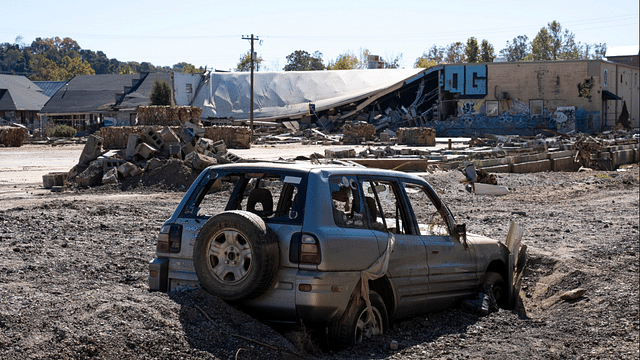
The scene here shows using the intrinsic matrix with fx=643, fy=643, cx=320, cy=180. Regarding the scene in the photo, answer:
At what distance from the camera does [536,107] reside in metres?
56.1

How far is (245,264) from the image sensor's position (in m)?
4.88

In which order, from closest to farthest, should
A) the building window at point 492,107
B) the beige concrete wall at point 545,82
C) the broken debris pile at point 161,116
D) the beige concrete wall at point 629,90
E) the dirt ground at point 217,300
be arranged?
the dirt ground at point 217,300, the broken debris pile at point 161,116, the beige concrete wall at point 545,82, the building window at point 492,107, the beige concrete wall at point 629,90

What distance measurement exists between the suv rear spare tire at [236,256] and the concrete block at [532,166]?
21960 mm

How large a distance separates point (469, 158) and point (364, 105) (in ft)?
117

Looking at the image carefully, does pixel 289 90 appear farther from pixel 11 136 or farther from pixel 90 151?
pixel 90 151

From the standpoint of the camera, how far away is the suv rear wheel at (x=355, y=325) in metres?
4.99

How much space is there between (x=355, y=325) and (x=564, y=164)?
2544 cm

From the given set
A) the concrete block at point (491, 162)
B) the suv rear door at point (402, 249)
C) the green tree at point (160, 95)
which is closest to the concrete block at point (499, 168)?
the concrete block at point (491, 162)

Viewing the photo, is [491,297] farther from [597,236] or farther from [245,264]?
[597,236]

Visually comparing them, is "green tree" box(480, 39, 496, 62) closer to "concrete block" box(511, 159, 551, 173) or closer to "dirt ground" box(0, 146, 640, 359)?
"concrete block" box(511, 159, 551, 173)

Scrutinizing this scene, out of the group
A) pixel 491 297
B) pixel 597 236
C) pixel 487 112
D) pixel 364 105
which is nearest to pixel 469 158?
pixel 597 236

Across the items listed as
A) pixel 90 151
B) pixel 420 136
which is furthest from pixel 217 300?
pixel 420 136

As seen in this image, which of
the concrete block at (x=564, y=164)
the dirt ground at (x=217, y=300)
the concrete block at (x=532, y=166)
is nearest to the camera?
the dirt ground at (x=217, y=300)

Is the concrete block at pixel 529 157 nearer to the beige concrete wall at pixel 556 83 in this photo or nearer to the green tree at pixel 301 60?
the beige concrete wall at pixel 556 83
